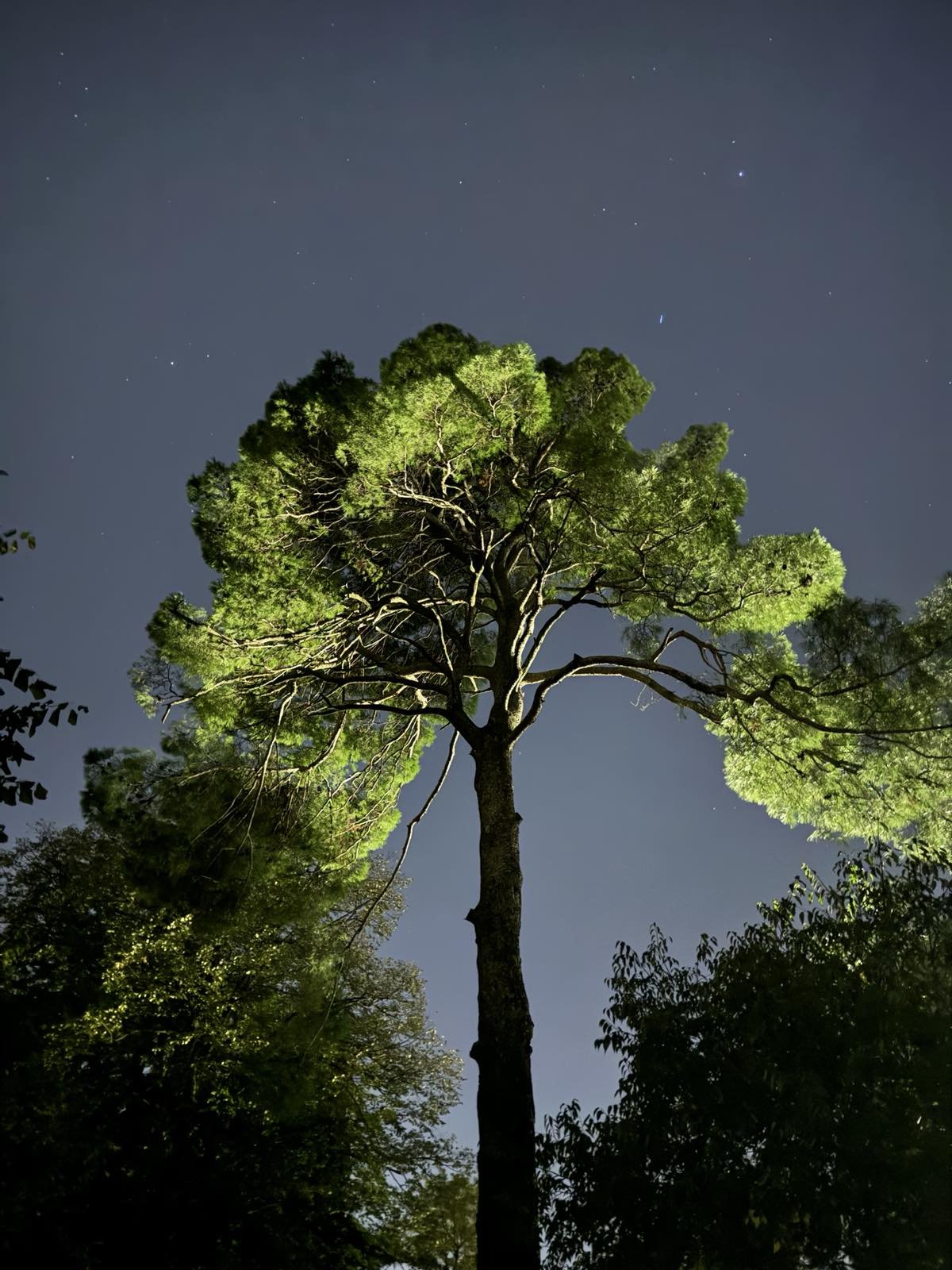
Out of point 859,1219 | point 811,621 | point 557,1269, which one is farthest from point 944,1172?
point 811,621

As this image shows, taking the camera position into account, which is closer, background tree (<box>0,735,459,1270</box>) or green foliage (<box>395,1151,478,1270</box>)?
background tree (<box>0,735,459,1270</box>)

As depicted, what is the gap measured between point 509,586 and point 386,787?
138 inches

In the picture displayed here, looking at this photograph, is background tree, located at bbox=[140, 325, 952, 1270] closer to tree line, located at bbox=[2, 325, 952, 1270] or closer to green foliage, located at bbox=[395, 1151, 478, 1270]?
tree line, located at bbox=[2, 325, 952, 1270]

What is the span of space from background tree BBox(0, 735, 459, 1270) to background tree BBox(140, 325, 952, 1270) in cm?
174

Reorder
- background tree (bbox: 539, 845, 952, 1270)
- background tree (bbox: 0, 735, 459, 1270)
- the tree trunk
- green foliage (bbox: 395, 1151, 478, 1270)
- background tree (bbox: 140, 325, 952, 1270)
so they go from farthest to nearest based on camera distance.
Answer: green foliage (bbox: 395, 1151, 478, 1270)
background tree (bbox: 0, 735, 459, 1270)
background tree (bbox: 140, 325, 952, 1270)
the tree trunk
background tree (bbox: 539, 845, 952, 1270)

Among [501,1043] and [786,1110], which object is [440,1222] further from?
[786,1110]

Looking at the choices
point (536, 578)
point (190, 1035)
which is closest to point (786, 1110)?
point (536, 578)

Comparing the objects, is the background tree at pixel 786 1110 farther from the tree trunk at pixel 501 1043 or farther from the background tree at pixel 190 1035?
the background tree at pixel 190 1035

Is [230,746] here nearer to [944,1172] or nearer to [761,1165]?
[761,1165]

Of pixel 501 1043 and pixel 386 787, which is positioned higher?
pixel 386 787

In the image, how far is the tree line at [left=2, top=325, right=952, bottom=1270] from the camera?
17.8 feet

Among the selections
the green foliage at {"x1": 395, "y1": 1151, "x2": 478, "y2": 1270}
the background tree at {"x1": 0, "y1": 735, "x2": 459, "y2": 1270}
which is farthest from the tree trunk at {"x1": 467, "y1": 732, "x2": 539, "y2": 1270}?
the green foliage at {"x1": 395, "y1": 1151, "x2": 478, "y2": 1270}

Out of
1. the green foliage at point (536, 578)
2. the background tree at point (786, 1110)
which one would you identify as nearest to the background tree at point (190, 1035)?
the green foliage at point (536, 578)

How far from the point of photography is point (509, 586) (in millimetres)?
10461
